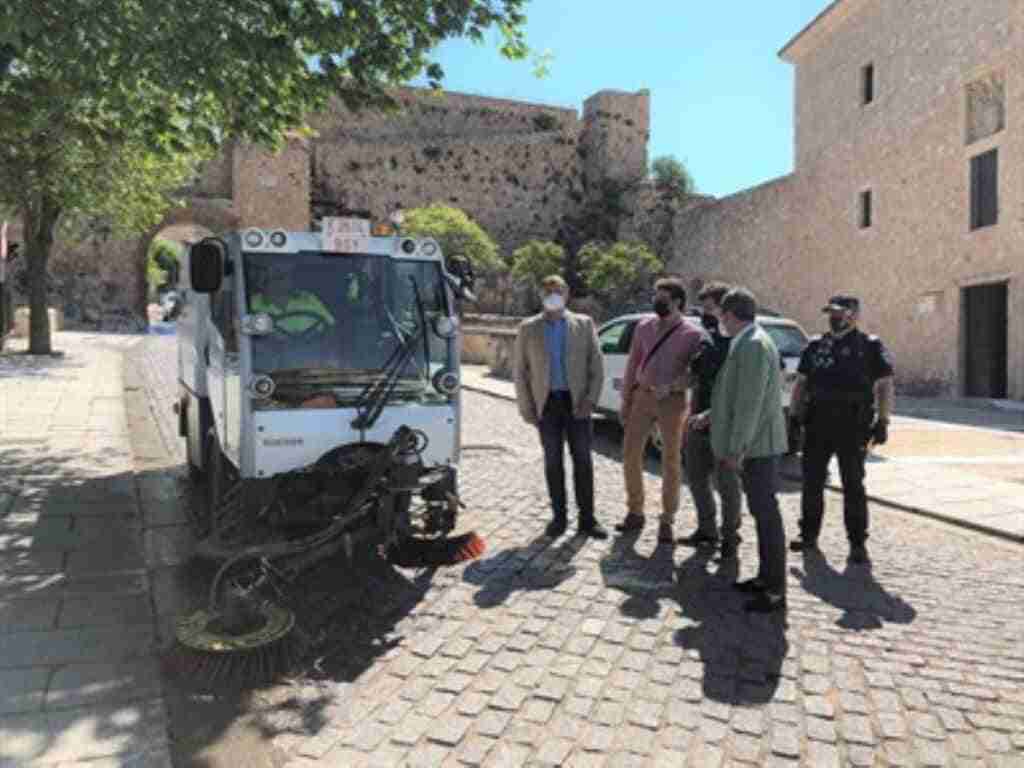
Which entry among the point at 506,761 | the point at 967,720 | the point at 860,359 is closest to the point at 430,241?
the point at 860,359

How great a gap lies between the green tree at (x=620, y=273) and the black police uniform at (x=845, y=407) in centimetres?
2864

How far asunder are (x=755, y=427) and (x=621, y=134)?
158 feet

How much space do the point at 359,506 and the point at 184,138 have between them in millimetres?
6011

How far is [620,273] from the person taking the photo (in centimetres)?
3450

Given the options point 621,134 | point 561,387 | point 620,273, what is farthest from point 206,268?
point 621,134

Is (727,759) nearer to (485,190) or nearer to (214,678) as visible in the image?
(214,678)

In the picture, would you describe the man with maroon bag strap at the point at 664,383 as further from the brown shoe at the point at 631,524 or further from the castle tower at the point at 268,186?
the castle tower at the point at 268,186

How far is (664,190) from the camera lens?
47.7m

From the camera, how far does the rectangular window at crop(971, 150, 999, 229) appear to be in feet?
61.8

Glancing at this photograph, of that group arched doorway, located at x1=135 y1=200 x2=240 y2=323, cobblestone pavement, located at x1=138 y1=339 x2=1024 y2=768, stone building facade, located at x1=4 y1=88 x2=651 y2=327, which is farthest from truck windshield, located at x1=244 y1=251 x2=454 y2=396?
stone building facade, located at x1=4 y1=88 x2=651 y2=327

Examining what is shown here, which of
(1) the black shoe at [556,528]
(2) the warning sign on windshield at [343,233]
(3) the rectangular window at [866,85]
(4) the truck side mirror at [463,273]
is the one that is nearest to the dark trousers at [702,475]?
(1) the black shoe at [556,528]

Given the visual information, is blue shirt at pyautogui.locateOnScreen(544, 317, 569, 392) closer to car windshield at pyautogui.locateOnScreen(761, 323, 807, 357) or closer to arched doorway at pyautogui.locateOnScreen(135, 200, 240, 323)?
car windshield at pyautogui.locateOnScreen(761, 323, 807, 357)

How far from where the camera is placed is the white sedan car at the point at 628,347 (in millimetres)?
10094

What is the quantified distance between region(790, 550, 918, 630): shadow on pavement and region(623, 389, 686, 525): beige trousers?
97 centimetres
